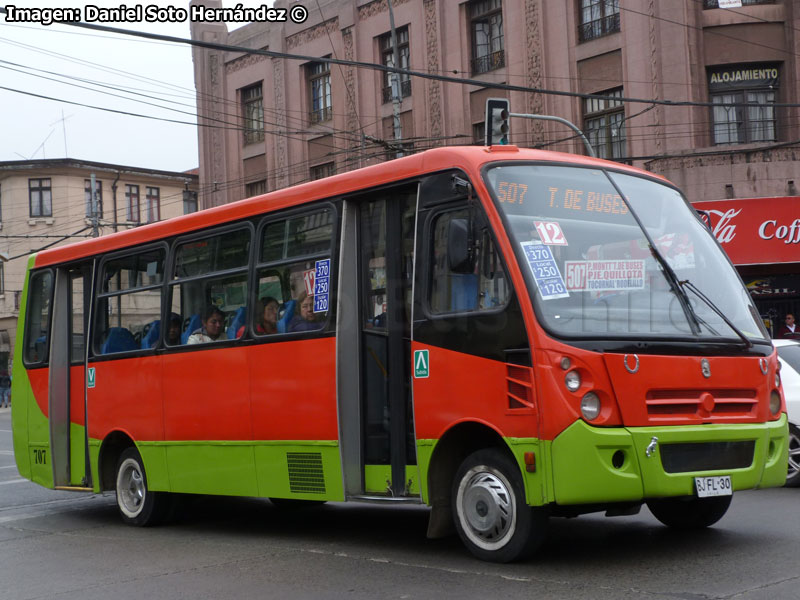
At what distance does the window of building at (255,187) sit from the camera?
36.2 m


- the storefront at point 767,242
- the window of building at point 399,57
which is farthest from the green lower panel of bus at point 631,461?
the window of building at point 399,57

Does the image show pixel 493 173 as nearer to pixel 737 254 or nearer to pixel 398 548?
pixel 398 548

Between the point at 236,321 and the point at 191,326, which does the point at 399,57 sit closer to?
the point at 191,326

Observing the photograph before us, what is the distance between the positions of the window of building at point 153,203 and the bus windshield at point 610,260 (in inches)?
2267

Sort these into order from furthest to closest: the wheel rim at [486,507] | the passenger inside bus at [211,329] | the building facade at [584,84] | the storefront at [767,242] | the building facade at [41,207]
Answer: the building facade at [41,207] → the storefront at [767,242] → the building facade at [584,84] → the passenger inside bus at [211,329] → the wheel rim at [486,507]

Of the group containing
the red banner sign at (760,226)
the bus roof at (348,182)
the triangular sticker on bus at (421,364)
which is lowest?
the triangular sticker on bus at (421,364)

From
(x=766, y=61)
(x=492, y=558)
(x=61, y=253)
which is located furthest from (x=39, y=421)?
(x=766, y=61)

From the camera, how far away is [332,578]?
7594 mm

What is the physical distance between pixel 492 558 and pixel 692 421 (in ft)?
5.21

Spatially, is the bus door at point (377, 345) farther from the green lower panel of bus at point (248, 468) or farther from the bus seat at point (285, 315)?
the bus seat at point (285, 315)

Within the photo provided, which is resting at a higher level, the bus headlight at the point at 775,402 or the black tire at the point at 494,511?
the bus headlight at the point at 775,402

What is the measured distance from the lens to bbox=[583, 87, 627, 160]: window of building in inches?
1053

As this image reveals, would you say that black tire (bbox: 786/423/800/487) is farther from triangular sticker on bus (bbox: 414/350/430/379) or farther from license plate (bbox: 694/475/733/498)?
triangular sticker on bus (bbox: 414/350/430/379)

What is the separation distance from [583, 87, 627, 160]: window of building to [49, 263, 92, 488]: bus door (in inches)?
640
